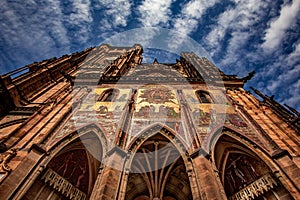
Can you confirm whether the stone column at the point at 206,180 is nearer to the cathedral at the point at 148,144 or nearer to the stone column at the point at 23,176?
the cathedral at the point at 148,144

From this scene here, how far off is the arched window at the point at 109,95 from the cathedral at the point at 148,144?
0.25 feet

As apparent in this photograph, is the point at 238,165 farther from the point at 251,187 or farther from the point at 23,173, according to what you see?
the point at 23,173

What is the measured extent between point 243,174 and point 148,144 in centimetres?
427

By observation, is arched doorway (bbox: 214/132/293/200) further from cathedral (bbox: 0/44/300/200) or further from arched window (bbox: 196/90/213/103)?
arched window (bbox: 196/90/213/103)

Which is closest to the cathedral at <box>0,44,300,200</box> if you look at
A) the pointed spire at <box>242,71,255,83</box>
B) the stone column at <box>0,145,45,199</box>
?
the stone column at <box>0,145,45,199</box>

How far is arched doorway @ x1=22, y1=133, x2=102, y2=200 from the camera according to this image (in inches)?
229

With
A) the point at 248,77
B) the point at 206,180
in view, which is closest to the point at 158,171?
the point at 206,180

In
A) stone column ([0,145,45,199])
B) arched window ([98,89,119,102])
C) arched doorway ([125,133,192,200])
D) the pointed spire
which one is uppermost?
the pointed spire

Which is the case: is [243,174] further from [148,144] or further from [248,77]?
[248,77]

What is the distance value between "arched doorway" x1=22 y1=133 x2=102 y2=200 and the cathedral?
1.4 inches

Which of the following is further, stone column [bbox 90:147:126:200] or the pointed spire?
the pointed spire

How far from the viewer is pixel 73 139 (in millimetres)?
7371

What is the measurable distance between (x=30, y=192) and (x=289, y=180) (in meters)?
7.92

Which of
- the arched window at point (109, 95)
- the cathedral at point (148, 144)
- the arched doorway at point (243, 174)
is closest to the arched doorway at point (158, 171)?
the cathedral at point (148, 144)
